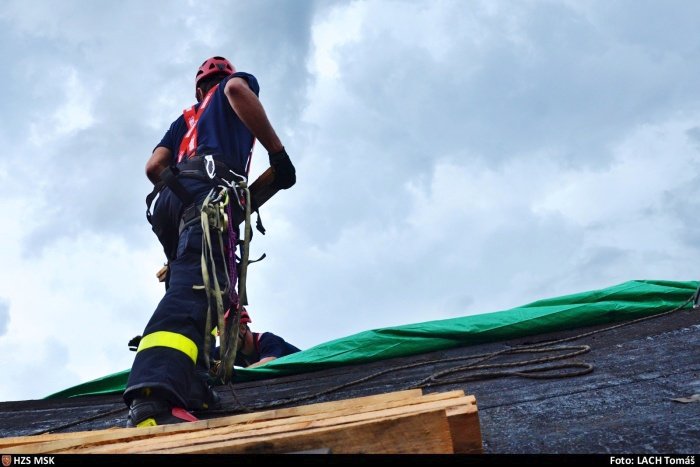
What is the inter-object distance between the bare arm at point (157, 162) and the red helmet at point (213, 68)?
1.35 ft

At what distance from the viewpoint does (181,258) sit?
2.53 m

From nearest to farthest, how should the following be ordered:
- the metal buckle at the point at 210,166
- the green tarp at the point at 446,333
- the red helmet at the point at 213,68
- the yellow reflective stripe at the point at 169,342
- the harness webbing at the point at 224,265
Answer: the yellow reflective stripe at the point at 169,342
the harness webbing at the point at 224,265
the metal buckle at the point at 210,166
the red helmet at the point at 213,68
the green tarp at the point at 446,333

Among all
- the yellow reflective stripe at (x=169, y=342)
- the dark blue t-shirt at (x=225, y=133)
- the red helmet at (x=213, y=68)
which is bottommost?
the yellow reflective stripe at (x=169, y=342)

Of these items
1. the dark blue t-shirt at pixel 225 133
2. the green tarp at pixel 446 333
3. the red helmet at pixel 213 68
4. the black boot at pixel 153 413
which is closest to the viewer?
the black boot at pixel 153 413

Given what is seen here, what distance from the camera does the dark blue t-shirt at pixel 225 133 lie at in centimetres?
299

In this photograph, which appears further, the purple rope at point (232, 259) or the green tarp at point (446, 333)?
the green tarp at point (446, 333)

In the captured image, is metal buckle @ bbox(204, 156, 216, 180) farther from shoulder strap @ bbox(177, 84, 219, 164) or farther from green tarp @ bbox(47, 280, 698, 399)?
green tarp @ bbox(47, 280, 698, 399)

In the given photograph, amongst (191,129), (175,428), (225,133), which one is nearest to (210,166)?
(225,133)

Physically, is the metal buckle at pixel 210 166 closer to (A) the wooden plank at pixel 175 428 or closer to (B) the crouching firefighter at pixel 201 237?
(B) the crouching firefighter at pixel 201 237

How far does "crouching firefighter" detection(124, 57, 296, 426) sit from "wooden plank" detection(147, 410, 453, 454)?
103cm

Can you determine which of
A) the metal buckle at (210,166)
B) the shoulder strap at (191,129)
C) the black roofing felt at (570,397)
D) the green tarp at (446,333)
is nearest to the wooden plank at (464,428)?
the black roofing felt at (570,397)

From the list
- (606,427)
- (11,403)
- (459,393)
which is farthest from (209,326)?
(11,403)

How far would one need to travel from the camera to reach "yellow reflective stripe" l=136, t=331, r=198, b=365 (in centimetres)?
214

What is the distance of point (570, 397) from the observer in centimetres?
190
